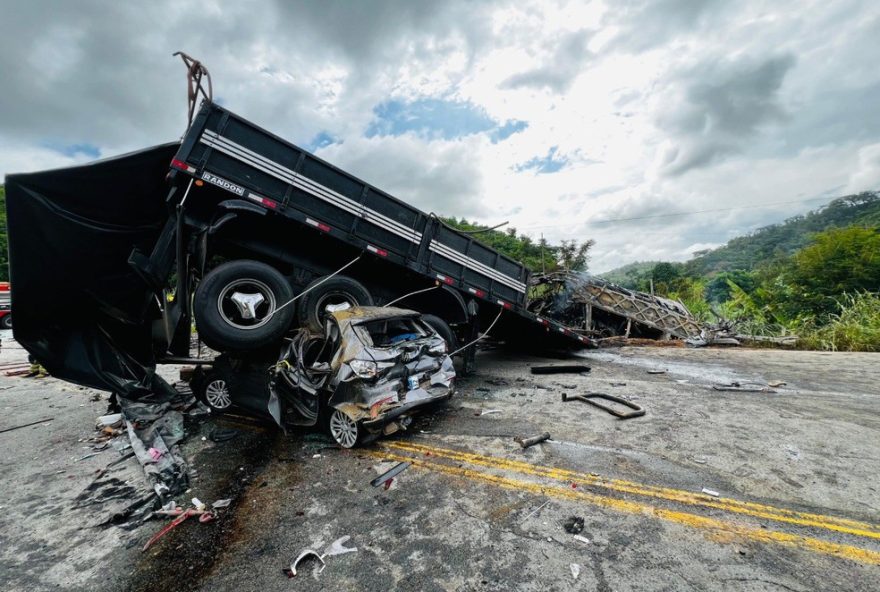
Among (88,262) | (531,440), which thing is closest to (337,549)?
(531,440)

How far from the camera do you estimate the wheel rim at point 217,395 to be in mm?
5118

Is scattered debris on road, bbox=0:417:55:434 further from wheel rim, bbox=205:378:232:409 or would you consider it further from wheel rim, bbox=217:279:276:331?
wheel rim, bbox=217:279:276:331

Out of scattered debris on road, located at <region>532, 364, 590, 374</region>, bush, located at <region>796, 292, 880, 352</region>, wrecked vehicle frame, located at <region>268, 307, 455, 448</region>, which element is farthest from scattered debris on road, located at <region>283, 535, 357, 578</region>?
bush, located at <region>796, 292, 880, 352</region>

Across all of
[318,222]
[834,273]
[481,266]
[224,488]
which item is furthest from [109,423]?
[834,273]

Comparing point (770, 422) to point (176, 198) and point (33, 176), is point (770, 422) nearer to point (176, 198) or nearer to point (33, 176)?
point (176, 198)

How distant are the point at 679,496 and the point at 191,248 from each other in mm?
6157

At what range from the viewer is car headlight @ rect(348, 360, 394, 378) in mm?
3807

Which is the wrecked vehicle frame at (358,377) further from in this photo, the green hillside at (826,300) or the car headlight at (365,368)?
the green hillside at (826,300)

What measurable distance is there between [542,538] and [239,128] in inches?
218

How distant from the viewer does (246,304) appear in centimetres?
491

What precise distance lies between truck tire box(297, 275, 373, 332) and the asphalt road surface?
159 centimetres

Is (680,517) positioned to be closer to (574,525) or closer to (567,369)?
(574,525)

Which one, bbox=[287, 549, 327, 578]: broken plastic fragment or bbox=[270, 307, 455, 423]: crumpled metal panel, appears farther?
bbox=[270, 307, 455, 423]: crumpled metal panel

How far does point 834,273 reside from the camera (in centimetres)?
1402
